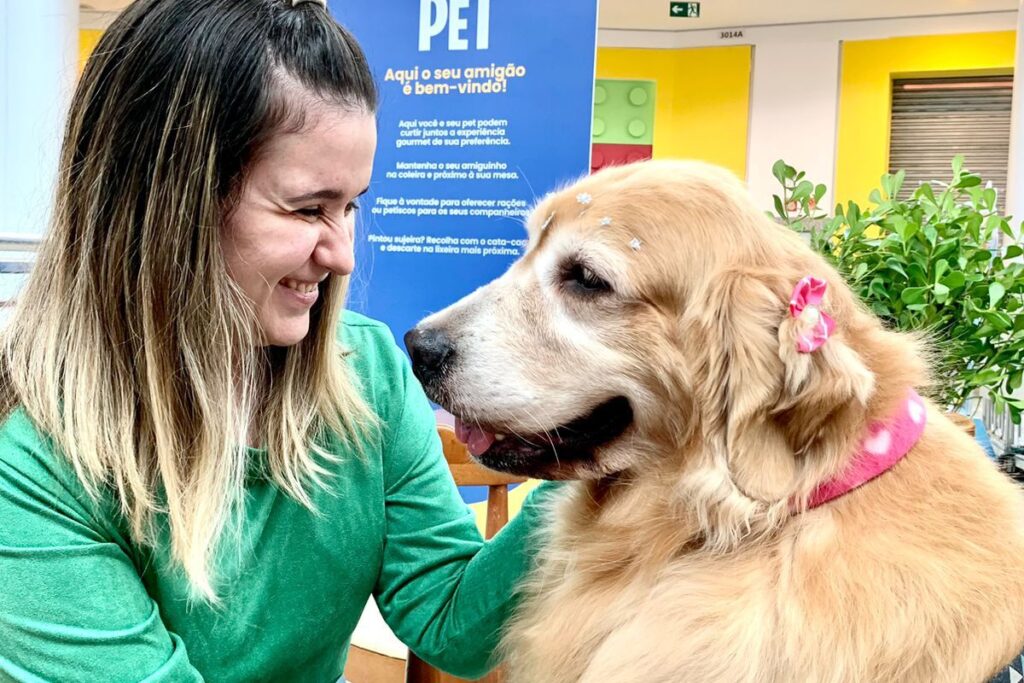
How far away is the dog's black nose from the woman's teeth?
16 centimetres

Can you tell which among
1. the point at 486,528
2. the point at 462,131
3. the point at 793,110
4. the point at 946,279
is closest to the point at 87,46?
the point at 462,131

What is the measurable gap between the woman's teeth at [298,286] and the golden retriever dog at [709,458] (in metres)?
0.17

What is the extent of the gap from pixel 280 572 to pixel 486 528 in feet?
2.58

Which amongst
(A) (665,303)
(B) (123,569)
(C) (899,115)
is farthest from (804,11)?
(B) (123,569)

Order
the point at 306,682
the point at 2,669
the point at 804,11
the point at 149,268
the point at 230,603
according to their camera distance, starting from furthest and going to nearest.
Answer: the point at 804,11 < the point at 306,682 < the point at 230,603 < the point at 149,268 < the point at 2,669

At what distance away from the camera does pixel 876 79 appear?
728 cm

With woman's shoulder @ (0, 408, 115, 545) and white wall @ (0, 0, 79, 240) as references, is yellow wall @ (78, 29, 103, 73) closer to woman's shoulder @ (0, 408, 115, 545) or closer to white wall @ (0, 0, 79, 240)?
white wall @ (0, 0, 79, 240)

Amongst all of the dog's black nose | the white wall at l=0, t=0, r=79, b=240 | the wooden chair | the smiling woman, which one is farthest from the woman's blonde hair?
the white wall at l=0, t=0, r=79, b=240

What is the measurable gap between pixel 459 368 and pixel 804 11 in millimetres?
6960

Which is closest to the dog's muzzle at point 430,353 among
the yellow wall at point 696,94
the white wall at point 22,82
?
the white wall at point 22,82

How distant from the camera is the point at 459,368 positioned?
1186 millimetres

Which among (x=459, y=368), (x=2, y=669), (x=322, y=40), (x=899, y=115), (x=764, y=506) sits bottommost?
(x=2, y=669)

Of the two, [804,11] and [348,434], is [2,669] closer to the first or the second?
[348,434]

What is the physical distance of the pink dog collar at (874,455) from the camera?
3.23ft
